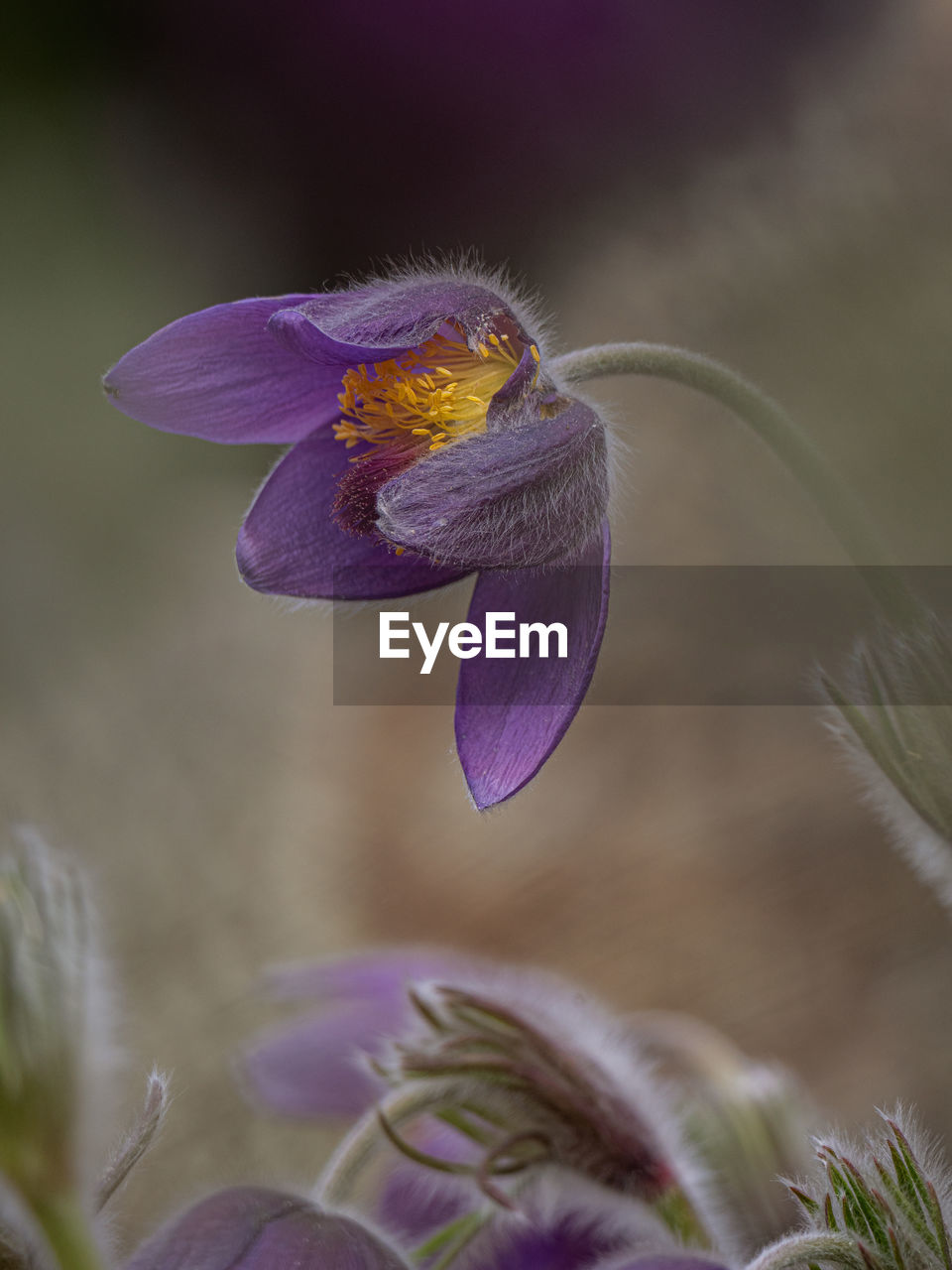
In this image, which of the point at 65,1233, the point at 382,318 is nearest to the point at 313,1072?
Result: the point at 65,1233

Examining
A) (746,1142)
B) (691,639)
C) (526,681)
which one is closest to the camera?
(526,681)

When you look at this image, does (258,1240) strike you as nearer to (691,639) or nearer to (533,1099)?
(533,1099)

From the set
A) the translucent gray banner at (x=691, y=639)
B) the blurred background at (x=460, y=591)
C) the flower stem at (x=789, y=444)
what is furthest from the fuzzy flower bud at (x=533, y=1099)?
the translucent gray banner at (x=691, y=639)

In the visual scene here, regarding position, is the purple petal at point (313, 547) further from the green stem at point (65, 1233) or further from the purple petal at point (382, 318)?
the green stem at point (65, 1233)

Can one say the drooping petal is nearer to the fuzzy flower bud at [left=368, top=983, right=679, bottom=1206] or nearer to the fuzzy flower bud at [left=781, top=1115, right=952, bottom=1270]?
the fuzzy flower bud at [left=368, top=983, right=679, bottom=1206]

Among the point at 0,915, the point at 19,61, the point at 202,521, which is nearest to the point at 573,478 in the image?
the point at 0,915

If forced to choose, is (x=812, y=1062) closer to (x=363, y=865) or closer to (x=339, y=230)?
(x=363, y=865)
